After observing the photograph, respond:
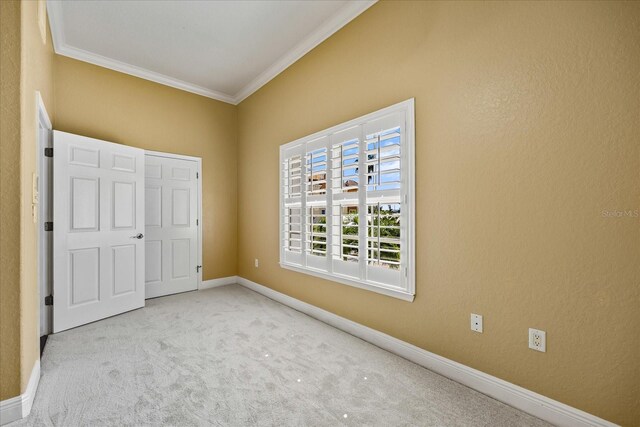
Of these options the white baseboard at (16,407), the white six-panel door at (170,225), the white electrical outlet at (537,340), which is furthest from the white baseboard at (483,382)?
the white six-panel door at (170,225)

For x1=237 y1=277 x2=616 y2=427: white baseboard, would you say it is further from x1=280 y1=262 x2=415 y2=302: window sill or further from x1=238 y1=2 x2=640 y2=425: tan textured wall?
x1=280 y1=262 x2=415 y2=302: window sill

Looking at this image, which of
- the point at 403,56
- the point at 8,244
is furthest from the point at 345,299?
the point at 8,244

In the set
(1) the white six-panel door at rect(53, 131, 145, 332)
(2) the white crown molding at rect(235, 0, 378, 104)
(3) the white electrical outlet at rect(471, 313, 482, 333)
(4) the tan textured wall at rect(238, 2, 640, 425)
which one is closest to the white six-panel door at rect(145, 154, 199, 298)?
(1) the white six-panel door at rect(53, 131, 145, 332)

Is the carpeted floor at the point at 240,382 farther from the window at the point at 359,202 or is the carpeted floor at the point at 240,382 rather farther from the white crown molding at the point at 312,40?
the white crown molding at the point at 312,40

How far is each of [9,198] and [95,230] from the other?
65.2 inches

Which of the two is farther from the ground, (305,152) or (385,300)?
(305,152)

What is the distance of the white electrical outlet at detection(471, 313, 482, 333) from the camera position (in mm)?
1858

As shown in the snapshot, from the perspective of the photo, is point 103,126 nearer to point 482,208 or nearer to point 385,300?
point 385,300

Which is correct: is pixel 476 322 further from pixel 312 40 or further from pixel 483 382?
pixel 312 40

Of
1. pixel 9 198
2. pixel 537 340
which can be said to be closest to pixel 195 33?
pixel 9 198

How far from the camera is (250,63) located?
3648 mm

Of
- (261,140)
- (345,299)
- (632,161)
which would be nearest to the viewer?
(632,161)

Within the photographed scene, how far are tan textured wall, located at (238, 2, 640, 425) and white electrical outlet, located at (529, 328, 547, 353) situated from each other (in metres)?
0.03

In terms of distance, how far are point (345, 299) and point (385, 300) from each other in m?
0.48
